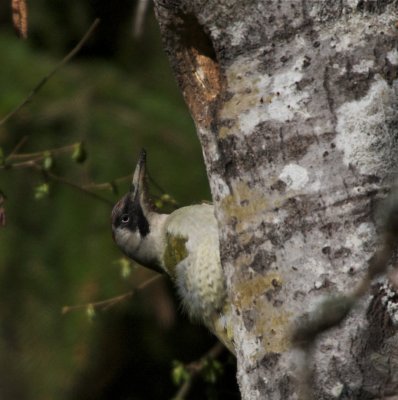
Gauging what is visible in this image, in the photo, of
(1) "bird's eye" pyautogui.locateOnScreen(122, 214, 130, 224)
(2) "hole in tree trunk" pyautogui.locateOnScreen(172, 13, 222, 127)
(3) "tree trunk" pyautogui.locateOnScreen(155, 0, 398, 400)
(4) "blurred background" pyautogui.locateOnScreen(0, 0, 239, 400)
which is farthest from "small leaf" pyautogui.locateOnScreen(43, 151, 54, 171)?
(3) "tree trunk" pyautogui.locateOnScreen(155, 0, 398, 400)

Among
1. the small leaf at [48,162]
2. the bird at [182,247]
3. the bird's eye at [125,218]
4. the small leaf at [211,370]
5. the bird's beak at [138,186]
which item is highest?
the small leaf at [48,162]

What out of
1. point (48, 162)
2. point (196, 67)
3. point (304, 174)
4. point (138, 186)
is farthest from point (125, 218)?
point (304, 174)

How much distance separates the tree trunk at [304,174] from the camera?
2.28 m

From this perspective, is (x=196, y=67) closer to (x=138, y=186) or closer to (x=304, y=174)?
(x=304, y=174)

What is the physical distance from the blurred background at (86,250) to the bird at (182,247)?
4.5 inches

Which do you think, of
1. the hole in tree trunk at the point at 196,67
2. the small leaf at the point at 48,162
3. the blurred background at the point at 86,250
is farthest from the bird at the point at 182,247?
the hole in tree trunk at the point at 196,67

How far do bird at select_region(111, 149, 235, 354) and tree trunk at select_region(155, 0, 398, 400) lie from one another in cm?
83

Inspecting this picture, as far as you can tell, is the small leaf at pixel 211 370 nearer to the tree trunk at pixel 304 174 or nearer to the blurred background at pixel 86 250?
the blurred background at pixel 86 250

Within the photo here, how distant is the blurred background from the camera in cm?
426

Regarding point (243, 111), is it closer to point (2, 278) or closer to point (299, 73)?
point (299, 73)

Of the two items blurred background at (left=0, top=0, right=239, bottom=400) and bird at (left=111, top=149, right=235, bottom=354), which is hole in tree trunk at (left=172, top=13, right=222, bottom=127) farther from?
blurred background at (left=0, top=0, right=239, bottom=400)

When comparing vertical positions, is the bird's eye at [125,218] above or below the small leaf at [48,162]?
below

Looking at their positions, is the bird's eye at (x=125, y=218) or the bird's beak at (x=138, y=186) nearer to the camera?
the bird's beak at (x=138, y=186)

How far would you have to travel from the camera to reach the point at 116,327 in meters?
4.29
